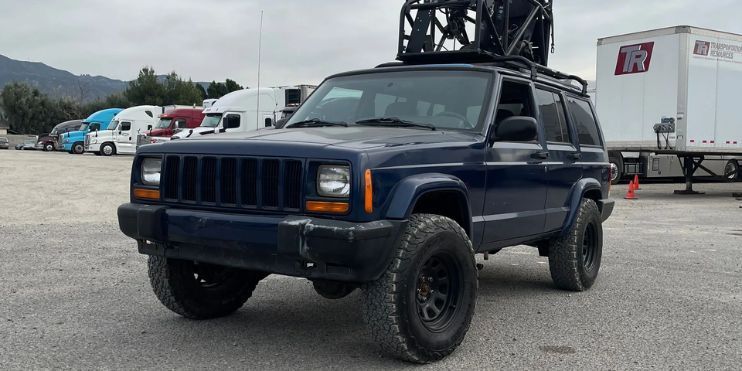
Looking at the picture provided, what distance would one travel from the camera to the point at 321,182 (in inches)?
150

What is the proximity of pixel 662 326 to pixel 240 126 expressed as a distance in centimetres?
2427

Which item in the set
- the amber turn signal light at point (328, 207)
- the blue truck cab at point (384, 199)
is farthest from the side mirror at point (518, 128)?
the amber turn signal light at point (328, 207)

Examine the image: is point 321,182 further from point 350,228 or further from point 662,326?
point 662,326

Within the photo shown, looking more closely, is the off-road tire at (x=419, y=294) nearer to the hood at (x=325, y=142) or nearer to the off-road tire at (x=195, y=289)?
the hood at (x=325, y=142)

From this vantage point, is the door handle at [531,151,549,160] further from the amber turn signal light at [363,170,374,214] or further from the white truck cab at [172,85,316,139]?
the white truck cab at [172,85,316,139]

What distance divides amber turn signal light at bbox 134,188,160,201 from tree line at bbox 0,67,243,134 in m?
66.1

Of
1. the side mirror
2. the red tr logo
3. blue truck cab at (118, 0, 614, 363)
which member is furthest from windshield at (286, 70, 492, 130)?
the red tr logo

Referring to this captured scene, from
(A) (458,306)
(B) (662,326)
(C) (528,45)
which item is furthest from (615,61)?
(A) (458,306)

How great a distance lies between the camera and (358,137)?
13.7 feet

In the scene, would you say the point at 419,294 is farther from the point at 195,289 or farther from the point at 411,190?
the point at 195,289

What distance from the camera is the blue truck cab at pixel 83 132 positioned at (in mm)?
38500

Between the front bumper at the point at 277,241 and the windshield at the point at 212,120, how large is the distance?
24539 millimetres

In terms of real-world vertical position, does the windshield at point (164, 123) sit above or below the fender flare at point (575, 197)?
above

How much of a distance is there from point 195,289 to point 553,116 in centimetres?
339
